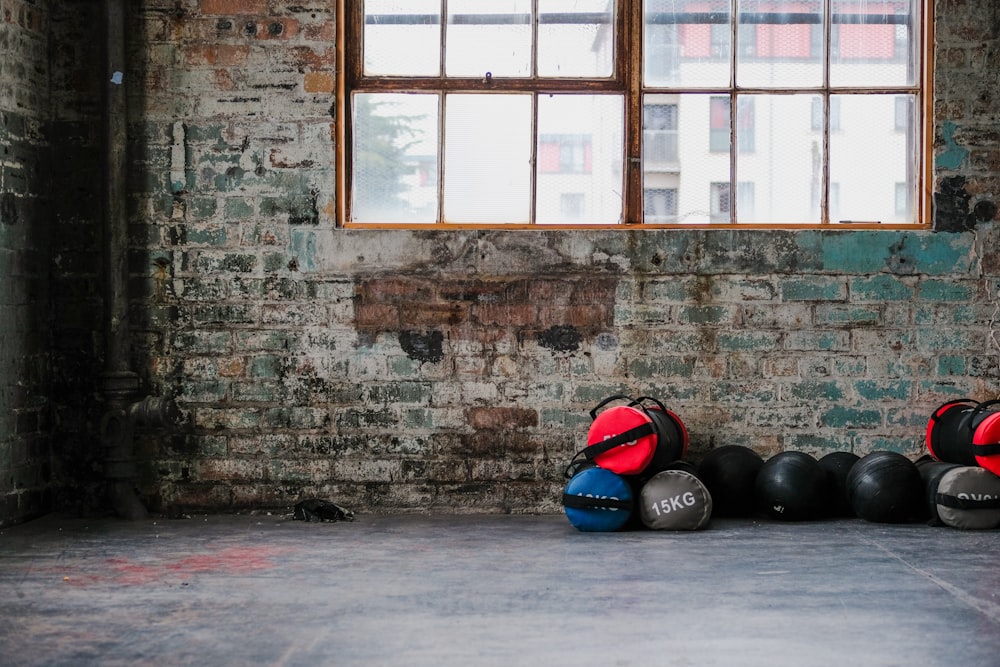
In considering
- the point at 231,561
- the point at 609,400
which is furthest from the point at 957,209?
the point at 231,561

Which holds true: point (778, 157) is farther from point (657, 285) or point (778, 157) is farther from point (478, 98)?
point (478, 98)

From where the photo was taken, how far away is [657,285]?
5.83 meters

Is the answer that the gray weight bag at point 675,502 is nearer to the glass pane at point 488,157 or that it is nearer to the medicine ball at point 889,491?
the medicine ball at point 889,491

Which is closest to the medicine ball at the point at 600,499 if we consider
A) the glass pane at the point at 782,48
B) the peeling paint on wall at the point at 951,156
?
the glass pane at the point at 782,48

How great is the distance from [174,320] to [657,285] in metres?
2.55

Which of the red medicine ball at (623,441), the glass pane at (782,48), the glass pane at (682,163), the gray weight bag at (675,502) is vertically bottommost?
the gray weight bag at (675,502)

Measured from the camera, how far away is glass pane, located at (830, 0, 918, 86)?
19.3 ft

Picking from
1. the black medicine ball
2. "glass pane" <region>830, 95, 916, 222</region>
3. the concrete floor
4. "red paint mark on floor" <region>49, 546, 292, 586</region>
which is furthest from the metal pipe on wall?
"glass pane" <region>830, 95, 916, 222</region>

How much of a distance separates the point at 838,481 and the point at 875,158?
1.74 meters

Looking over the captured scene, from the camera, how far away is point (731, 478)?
216 inches

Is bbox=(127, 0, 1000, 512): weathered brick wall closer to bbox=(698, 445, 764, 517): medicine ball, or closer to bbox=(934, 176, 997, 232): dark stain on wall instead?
bbox=(934, 176, 997, 232): dark stain on wall

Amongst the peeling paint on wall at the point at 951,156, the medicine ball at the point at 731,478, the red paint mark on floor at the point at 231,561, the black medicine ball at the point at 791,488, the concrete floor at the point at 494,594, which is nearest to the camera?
the concrete floor at the point at 494,594

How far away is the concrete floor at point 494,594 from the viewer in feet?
10.4

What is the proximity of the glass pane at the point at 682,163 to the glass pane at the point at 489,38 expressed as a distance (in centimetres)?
73
